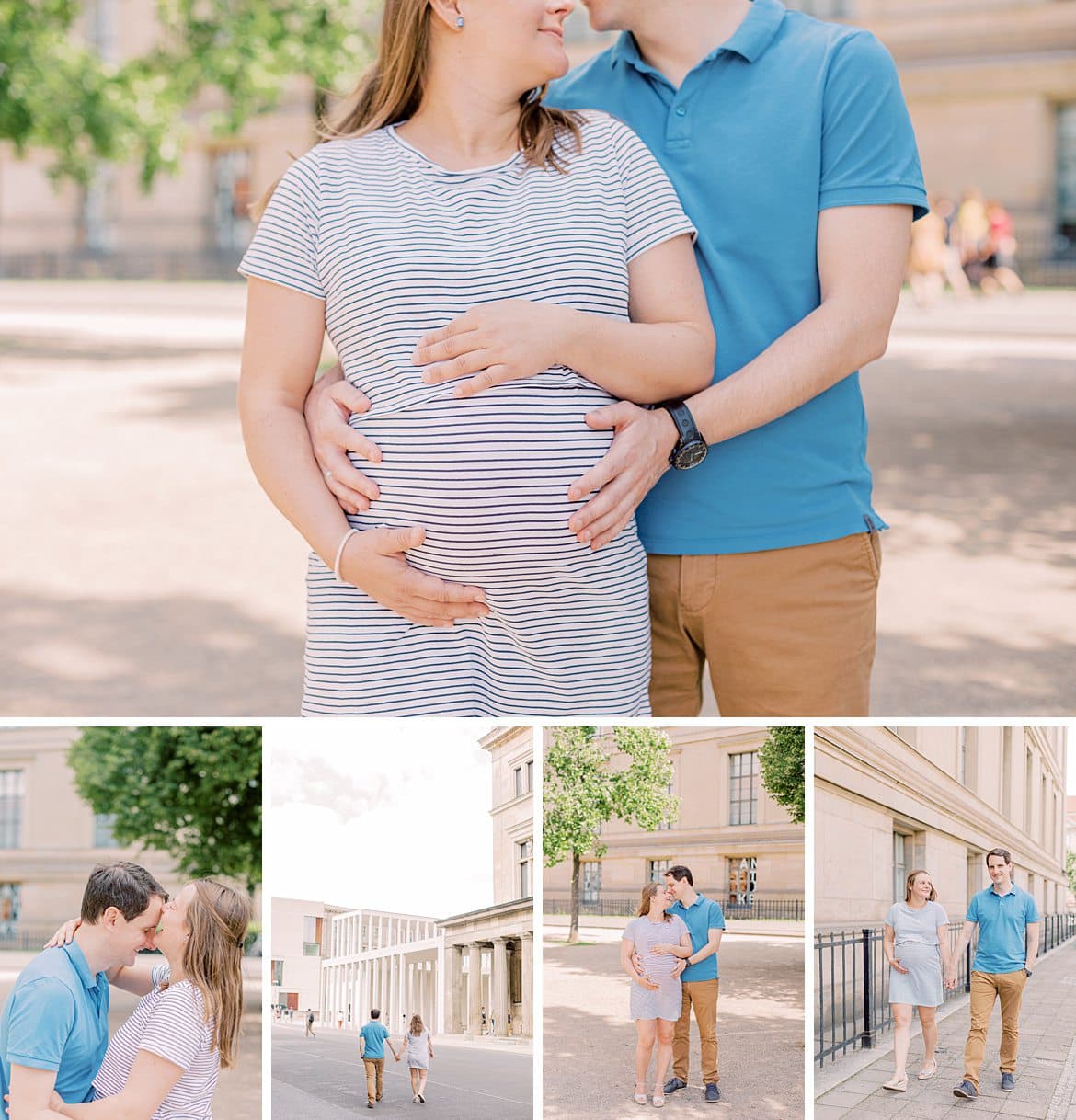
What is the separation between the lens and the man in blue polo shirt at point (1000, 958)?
80.7 inches

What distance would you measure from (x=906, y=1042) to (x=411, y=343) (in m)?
1.23

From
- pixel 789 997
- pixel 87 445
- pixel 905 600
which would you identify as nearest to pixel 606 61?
pixel 789 997

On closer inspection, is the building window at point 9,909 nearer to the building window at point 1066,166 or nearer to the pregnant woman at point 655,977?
the pregnant woman at point 655,977

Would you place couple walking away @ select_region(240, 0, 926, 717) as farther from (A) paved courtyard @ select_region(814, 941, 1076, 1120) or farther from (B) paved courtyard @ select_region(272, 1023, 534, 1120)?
(A) paved courtyard @ select_region(814, 941, 1076, 1120)

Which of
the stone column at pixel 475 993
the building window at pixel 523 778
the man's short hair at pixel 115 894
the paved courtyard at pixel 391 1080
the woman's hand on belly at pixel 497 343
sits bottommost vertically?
the paved courtyard at pixel 391 1080

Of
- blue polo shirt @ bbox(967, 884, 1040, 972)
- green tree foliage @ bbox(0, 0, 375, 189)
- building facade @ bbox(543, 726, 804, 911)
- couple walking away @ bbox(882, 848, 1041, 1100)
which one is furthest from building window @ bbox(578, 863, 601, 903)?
green tree foliage @ bbox(0, 0, 375, 189)

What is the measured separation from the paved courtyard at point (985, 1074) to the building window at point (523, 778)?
1.92 feet

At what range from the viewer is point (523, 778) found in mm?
2127

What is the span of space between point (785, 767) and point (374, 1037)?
701mm

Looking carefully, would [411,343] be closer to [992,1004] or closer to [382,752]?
[382,752]

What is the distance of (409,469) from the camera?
2.16 meters

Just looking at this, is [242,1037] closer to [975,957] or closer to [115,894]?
[115,894]

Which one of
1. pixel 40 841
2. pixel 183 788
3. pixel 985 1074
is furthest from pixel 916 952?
pixel 183 788

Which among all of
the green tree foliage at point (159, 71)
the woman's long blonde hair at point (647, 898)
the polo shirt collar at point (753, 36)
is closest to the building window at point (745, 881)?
the woman's long blonde hair at point (647, 898)
